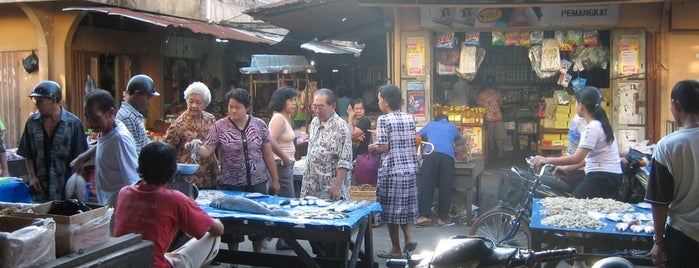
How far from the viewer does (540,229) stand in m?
5.32

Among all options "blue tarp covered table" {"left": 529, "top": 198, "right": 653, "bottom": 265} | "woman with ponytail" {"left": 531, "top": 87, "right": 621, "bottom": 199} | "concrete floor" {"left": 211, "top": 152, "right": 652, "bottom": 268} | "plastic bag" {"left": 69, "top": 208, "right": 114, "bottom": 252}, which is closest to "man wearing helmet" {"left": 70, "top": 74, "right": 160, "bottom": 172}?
"concrete floor" {"left": 211, "top": 152, "right": 652, "bottom": 268}

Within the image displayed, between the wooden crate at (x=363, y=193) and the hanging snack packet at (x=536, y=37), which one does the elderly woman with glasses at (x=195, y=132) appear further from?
the hanging snack packet at (x=536, y=37)

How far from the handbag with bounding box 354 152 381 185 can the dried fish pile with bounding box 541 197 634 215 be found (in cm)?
356

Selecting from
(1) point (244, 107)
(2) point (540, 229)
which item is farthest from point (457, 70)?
(2) point (540, 229)

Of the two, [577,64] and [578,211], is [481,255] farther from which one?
[577,64]

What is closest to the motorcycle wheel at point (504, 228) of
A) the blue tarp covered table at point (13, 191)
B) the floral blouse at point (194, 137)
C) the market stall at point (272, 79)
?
the floral blouse at point (194, 137)

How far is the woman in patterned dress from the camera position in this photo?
7.34 m

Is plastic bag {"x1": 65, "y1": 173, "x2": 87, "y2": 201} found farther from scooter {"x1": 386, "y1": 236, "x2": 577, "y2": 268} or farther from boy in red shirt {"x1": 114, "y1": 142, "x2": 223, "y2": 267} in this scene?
scooter {"x1": 386, "y1": 236, "x2": 577, "y2": 268}

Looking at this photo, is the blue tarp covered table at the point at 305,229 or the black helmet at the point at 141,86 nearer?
the blue tarp covered table at the point at 305,229

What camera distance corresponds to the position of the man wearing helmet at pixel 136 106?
591cm

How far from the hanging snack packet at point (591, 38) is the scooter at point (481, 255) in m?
7.72

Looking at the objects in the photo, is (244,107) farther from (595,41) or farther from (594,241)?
(595,41)

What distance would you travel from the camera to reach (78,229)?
3.28 m

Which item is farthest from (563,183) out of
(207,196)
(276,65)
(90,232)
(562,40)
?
(276,65)
